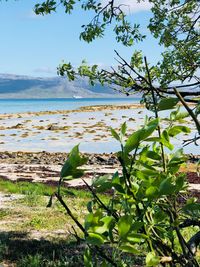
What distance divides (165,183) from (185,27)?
27.7ft

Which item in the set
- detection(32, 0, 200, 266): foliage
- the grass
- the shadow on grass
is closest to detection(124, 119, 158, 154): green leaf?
detection(32, 0, 200, 266): foliage

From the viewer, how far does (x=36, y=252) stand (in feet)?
30.0

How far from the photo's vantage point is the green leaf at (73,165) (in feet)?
5.16

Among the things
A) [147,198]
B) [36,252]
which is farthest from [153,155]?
[36,252]

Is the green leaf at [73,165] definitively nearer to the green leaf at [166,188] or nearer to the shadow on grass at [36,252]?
the green leaf at [166,188]

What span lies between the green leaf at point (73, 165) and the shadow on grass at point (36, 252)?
21.3 feet

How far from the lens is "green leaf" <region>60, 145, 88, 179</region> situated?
1.57 m

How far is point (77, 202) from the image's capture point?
1582 centimetres

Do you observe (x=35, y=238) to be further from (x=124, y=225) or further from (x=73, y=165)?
(x=124, y=225)

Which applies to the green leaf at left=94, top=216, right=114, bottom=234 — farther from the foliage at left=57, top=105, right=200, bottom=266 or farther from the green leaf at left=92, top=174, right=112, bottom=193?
the green leaf at left=92, top=174, right=112, bottom=193

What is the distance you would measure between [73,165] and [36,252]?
26.1 feet

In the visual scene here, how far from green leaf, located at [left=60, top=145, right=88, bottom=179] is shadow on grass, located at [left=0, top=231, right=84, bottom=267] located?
21.3 feet

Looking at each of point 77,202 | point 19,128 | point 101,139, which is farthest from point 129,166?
point 19,128

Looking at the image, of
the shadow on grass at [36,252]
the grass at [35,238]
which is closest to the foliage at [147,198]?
the grass at [35,238]
